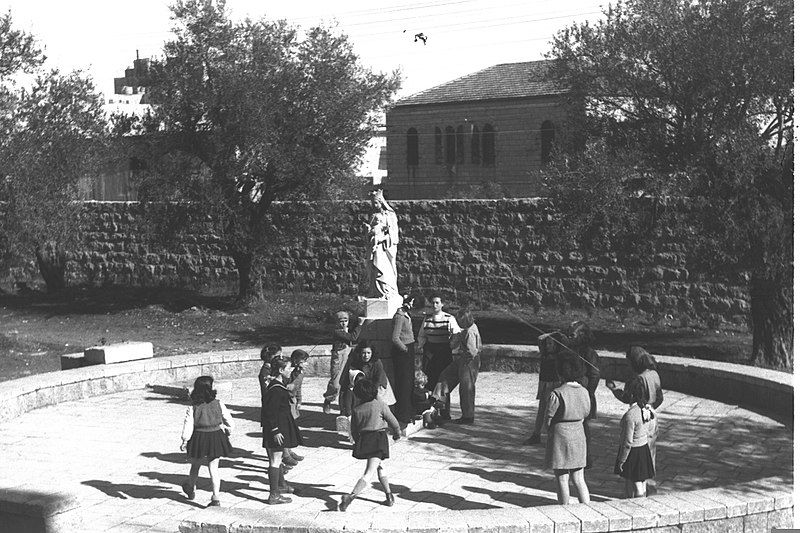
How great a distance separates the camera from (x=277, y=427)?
30.8 feet

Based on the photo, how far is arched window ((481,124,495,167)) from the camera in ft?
137

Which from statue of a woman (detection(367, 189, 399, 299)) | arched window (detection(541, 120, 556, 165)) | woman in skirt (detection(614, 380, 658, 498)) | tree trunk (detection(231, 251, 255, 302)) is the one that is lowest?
woman in skirt (detection(614, 380, 658, 498))

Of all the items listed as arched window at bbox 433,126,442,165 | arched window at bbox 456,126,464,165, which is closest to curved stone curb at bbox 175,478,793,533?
arched window at bbox 456,126,464,165

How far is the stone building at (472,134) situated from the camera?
131ft

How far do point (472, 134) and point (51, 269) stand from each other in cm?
1831

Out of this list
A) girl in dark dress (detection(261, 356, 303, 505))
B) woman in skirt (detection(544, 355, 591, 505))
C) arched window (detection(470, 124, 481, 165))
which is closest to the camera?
woman in skirt (detection(544, 355, 591, 505))

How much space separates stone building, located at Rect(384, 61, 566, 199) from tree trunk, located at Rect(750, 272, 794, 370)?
2082 centimetres

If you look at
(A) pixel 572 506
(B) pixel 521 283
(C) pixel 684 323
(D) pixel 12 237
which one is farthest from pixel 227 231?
(A) pixel 572 506

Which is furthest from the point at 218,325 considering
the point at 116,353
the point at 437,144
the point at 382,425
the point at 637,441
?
the point at 437,144

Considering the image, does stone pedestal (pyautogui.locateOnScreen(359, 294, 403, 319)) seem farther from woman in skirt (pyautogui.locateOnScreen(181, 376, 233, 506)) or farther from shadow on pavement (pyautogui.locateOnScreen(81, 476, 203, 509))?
woman in skirt (pyautogui.locateOnScreen(181, 376, 233, 506))

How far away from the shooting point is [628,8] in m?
18.4

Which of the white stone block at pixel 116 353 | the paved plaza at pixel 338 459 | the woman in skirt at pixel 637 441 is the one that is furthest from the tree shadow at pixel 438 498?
the white stone block at pixel 116 353

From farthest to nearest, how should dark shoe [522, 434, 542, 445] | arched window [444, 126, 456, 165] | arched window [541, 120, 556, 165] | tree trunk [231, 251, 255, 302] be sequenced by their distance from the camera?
1. arched window [444, 126, 456, 165]
2. arched window [541, 120, 556, 165]
3. tree trunk [231, 251, 255, 302]
4. dark shoe [522, 434, 542, 445]

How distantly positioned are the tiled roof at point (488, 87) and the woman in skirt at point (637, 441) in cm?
2989
